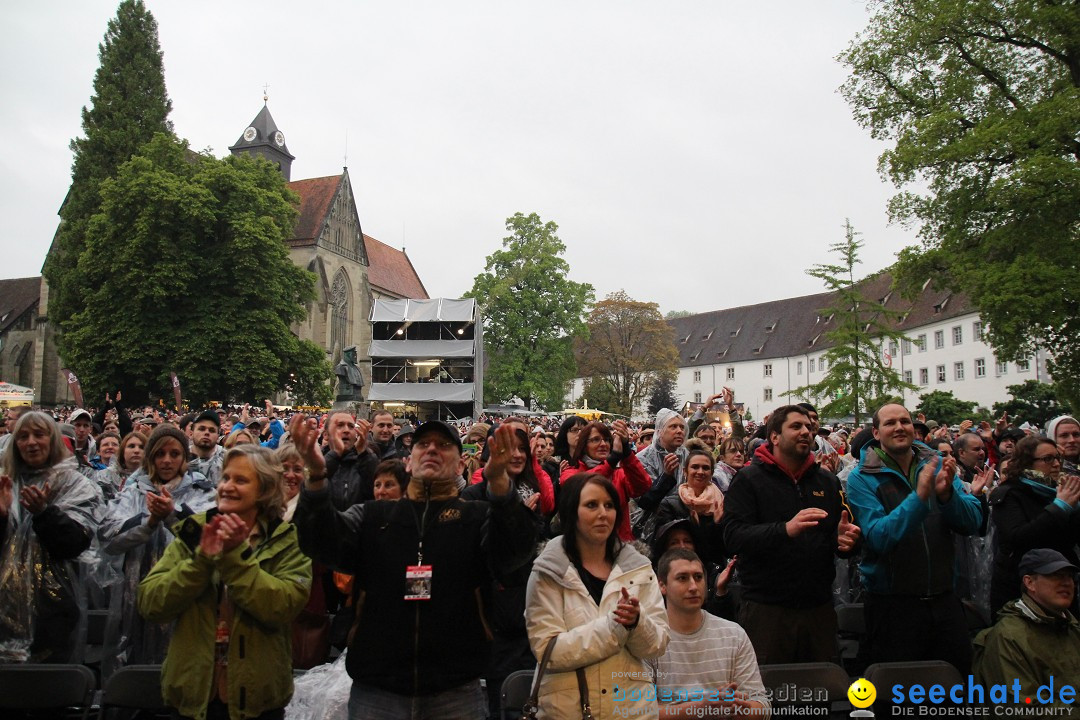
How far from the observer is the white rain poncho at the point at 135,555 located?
4492 millimetres

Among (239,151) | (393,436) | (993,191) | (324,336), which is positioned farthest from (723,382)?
(393,436)

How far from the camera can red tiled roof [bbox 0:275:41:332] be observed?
200 ft

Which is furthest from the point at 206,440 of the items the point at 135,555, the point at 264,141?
the point at 264,141

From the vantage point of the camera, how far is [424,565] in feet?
10.2

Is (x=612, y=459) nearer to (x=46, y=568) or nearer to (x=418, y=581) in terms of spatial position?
(x=418, y=581)

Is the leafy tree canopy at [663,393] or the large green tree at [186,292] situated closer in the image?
the large green tree at [186,292]

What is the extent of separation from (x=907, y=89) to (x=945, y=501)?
22008mm

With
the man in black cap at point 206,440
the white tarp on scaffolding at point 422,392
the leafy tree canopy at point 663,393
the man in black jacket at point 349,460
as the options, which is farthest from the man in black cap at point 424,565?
the leafy tree canopy at point 663,393

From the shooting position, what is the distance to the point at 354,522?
318 cm

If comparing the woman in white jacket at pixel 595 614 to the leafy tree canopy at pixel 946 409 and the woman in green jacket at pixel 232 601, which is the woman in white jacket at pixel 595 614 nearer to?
the woman in green jacket at pixel 232 601

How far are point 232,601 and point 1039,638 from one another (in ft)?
13.0

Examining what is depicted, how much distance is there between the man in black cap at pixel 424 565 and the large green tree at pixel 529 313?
40467 millimetres

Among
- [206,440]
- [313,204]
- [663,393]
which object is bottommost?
[206,440]

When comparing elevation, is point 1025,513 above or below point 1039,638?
above
